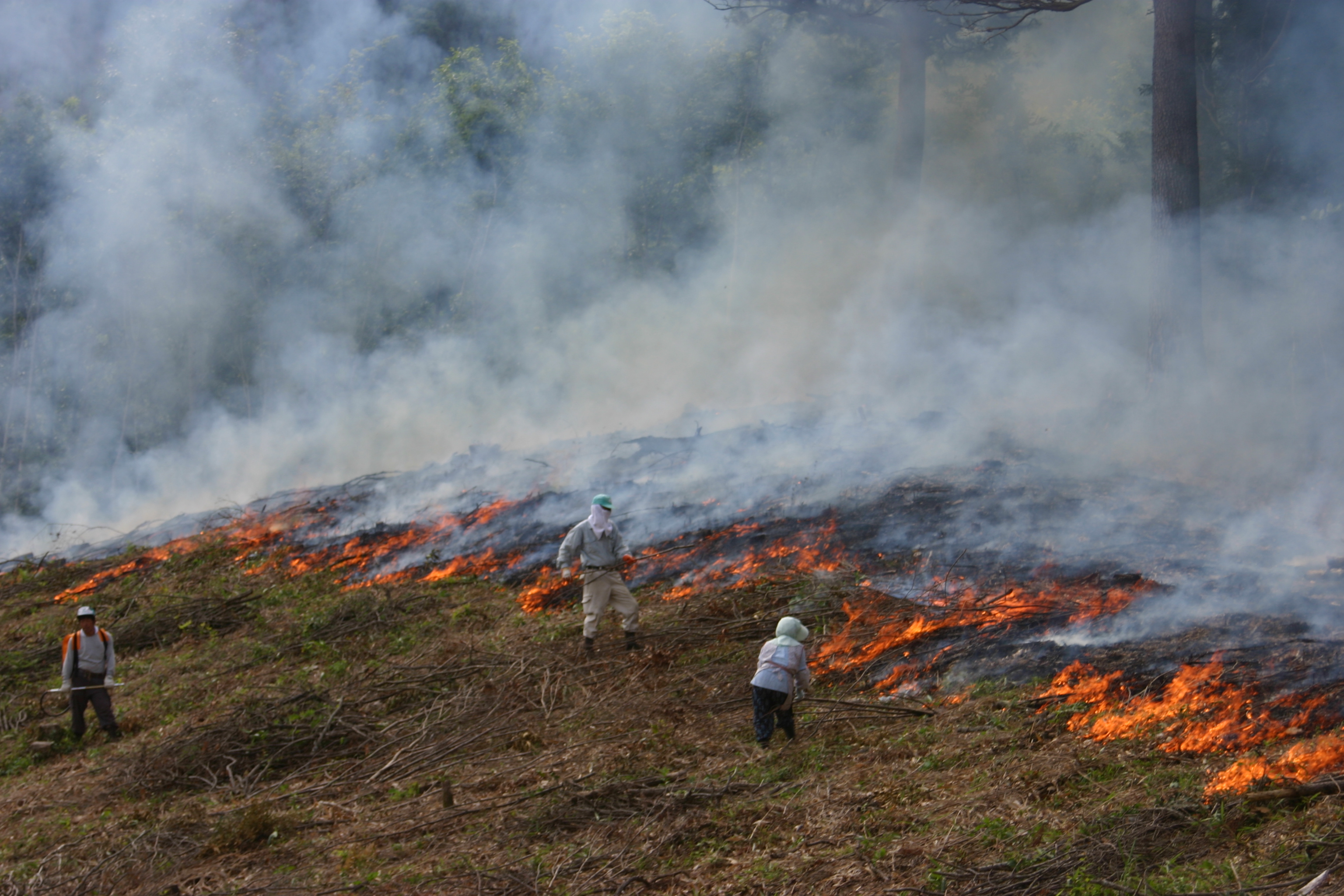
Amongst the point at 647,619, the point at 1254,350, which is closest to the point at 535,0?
the point at 1254,350

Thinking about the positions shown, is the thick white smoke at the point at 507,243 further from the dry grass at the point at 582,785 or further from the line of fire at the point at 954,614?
the dry grass at the point at 582,785

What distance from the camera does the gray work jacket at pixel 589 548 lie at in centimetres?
828

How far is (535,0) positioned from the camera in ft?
90.4

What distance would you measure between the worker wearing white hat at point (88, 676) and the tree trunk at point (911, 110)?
1573 cm

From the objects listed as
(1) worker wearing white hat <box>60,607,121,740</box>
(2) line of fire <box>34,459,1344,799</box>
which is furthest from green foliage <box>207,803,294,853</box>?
(2) line of fire <box>34,459,1344,799</box>

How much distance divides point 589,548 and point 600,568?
21 cm

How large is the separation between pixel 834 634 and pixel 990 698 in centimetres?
177

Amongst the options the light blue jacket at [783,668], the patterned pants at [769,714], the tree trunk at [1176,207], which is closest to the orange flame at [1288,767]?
the light blue jacket at [783,668]

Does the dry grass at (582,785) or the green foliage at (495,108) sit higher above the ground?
the green foliage at (495,108)

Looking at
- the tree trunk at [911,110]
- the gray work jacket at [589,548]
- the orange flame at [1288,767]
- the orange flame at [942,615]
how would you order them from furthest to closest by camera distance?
the tree trunk at [911,110], the gray work jacket at [589,548], the orange flame at [942,615], the orange flame at [1288,767]

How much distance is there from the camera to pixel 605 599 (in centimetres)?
842

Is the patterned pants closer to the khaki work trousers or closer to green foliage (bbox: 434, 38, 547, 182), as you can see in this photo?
the khaki work trousers

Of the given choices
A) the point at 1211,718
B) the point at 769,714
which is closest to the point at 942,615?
the point at 769,714

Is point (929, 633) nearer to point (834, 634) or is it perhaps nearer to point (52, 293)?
point (834, 634)
